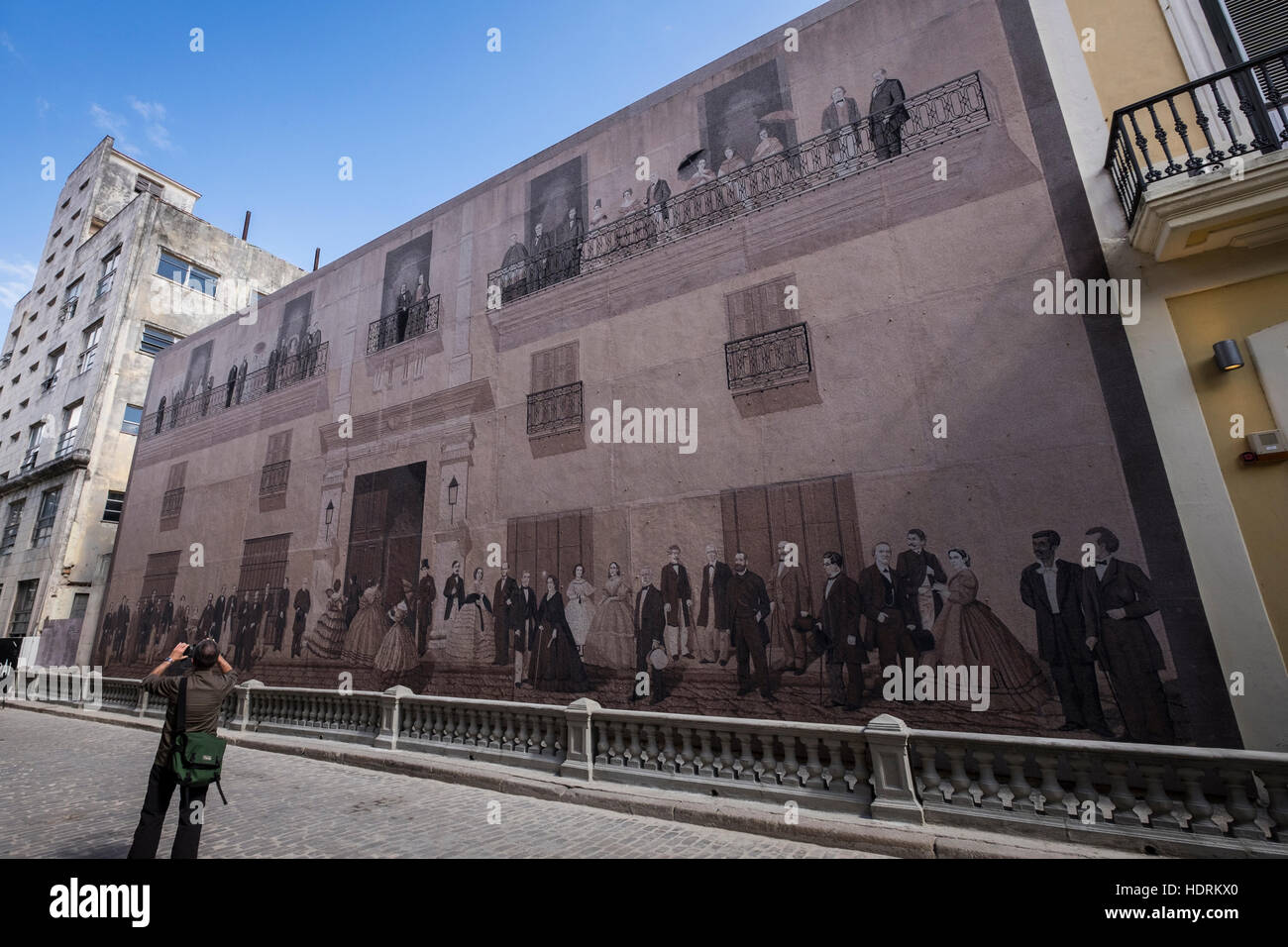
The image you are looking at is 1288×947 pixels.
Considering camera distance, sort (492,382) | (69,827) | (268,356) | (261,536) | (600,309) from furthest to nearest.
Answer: (268,356)
(261,536)
(492,382)
(600,309)
(69,827)

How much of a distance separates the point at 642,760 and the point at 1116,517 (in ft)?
19.6

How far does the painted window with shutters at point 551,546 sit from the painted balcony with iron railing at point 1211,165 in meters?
8.36

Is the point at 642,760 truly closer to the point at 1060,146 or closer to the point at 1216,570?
the point at 1216,570

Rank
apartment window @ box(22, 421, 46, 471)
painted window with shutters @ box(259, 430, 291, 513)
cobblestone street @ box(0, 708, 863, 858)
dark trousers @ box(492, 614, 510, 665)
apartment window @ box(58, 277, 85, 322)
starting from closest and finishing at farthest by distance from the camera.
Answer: cobblestone street @ box(0, 708, 863, 858)
dark trousers @ box(492, 614, 510, 665)
painted window with shutters @ box(259, 430, 291, 513)
apartment window @ box(22, 421, 46, 471)
apartment window @ box(58, 277, 85, 322)

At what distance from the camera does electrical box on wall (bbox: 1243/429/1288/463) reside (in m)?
5.84

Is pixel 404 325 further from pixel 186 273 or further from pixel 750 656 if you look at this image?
pixel 186 273

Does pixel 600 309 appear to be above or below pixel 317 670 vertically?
above

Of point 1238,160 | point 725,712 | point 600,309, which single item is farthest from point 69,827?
point 1238,160

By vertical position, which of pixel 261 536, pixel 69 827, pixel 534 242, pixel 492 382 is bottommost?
pixel 69 827

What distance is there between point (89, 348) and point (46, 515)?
7.25 m

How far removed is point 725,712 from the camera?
25.6ft

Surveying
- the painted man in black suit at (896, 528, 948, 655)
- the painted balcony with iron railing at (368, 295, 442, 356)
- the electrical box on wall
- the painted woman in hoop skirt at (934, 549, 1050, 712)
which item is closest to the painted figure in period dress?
the painted man in black suit at (896, 528, 948, 655)

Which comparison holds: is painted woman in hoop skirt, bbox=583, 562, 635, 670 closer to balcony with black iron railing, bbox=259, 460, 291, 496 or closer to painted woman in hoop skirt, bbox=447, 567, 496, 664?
painted woman in hoop skirt, bbox=447, 567, 496, 664

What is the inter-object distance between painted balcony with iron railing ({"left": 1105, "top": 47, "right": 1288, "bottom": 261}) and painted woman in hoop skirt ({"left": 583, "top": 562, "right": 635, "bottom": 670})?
8.03m
